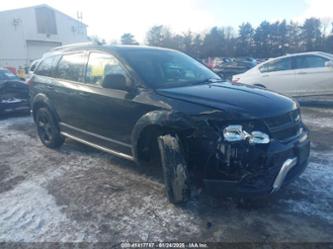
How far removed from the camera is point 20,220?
3084mm

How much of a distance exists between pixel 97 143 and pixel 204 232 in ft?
7.03

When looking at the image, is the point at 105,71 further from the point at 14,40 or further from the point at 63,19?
the point at 63,19

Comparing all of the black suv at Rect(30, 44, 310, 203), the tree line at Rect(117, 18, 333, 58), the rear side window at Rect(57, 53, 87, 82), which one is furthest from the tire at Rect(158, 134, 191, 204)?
the tree line at Rect(117, 18, 333, 58)

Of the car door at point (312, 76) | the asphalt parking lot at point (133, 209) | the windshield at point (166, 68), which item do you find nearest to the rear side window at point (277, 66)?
the car door at point (312, 76)

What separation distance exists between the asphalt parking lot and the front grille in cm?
83

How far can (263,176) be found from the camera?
2754mm

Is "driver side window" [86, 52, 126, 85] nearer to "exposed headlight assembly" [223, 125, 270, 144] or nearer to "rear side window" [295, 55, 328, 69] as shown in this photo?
"exposed headlight assembly" [223, 125, 270, 144]

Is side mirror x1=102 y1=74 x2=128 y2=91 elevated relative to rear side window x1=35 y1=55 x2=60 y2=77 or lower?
lower

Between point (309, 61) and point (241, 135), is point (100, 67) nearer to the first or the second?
point (241, 135)

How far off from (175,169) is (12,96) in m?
6.71

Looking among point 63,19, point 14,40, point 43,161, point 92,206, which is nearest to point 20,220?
point 92,206

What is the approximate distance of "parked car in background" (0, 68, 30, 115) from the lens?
7785 millimetres

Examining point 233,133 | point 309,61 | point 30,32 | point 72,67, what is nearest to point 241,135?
point 233,133

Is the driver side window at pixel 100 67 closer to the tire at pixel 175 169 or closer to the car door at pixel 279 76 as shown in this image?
the tire at pixel 175 169
